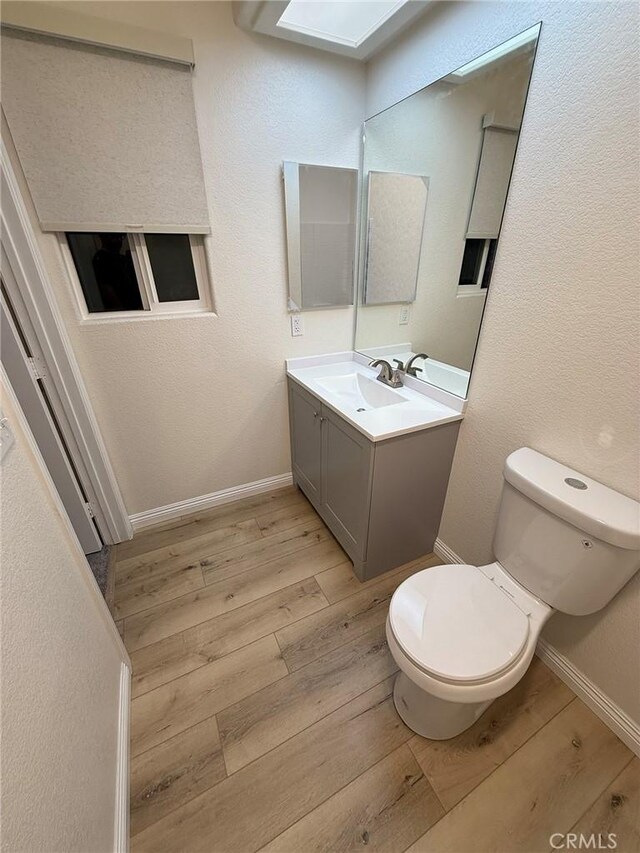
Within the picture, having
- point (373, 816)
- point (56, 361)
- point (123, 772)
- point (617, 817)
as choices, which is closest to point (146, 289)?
point (56, 361)

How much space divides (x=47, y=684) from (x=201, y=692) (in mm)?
732

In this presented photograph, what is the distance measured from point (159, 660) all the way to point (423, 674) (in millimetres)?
1072

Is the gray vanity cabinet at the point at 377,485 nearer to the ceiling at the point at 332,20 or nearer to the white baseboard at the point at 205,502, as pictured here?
the white baseboard at the point at 205,502

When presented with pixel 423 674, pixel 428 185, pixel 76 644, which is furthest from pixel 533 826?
pixel 428 185

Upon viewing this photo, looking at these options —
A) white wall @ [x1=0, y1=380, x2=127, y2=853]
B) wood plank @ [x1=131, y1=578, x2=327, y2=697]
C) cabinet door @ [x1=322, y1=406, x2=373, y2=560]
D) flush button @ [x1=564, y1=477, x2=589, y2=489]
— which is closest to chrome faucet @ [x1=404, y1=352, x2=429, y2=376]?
cabinet door @ [x1=322, y1=406, x2=373, y2=560]

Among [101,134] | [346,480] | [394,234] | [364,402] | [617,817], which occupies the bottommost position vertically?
[617,817]

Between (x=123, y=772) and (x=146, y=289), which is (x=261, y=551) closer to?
(x=123, y=772)

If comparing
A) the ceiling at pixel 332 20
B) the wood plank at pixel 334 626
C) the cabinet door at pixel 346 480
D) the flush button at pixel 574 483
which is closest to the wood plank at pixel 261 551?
the cabinet door at pixel 346 480

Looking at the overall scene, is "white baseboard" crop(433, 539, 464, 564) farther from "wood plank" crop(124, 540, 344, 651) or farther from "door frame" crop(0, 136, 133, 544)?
"door frame" crop(0, 136, 133, 544)

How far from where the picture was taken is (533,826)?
0.98 m

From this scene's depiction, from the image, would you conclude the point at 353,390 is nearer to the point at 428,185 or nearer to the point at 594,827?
the point at 428,185

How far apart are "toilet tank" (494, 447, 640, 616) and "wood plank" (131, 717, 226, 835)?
120cm

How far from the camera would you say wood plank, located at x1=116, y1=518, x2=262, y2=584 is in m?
1.77

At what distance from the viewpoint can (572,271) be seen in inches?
40.7
